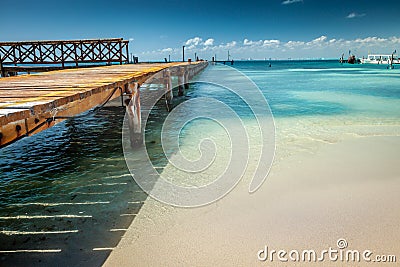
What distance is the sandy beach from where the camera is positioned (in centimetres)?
287

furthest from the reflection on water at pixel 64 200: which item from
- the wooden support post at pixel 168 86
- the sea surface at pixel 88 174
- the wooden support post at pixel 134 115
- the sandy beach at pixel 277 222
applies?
the wooden support post at pixel 168 86

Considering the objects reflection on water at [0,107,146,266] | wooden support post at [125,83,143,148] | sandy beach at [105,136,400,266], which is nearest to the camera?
sandy beach at [105,136,400,266]

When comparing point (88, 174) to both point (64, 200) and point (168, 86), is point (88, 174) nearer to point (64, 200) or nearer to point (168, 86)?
point (64, 200)

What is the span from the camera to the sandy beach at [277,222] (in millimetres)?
2869

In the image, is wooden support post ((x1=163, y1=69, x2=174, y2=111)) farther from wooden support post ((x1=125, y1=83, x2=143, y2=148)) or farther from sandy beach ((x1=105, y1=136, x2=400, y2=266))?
sandy beach ((x1=105, y1=136, x2=400, y2=266))

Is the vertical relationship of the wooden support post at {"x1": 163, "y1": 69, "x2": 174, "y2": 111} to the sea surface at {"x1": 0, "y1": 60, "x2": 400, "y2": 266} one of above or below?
above

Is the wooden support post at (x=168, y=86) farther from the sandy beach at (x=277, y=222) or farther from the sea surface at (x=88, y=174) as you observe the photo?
the sandy beach at (x=277, y=222)

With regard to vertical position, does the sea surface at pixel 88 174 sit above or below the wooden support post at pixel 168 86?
below

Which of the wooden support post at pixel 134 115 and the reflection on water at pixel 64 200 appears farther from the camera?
the wooden support post at pixel 134 115

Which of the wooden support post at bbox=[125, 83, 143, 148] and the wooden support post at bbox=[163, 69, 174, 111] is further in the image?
the wooden support post at bbox=[163, 69, 174, 111]

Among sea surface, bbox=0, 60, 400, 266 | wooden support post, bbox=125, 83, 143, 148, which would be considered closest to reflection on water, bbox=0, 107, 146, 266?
sea surface, bbox=0, 60, 400, 266

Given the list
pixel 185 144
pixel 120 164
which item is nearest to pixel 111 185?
pixel 120 164

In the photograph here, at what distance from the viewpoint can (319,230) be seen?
3174 mm

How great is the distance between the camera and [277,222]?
133 inches
